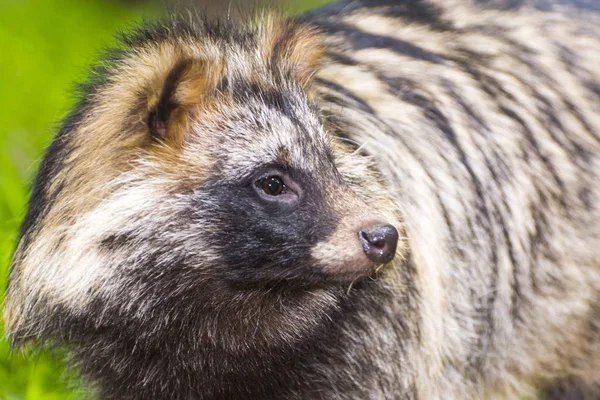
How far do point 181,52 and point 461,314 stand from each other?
1.68m

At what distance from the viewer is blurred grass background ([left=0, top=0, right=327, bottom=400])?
15.1 ft

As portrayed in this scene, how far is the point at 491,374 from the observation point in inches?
172

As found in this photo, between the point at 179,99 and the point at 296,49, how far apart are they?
25.6 inches

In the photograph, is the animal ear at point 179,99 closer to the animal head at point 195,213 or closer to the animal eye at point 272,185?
the animal head at point 195,213

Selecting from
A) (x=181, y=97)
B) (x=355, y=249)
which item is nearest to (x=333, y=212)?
(x=355, y=249)

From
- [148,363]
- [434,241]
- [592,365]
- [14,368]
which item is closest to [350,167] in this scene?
[434,241]

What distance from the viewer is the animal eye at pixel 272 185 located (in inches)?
141

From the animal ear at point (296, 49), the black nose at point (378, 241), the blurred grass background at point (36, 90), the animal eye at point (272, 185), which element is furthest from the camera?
the blurred grass background at point (36, 90)

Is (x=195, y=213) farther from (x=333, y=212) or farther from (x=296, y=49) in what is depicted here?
(x=296, y=49)

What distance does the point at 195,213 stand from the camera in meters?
3.58

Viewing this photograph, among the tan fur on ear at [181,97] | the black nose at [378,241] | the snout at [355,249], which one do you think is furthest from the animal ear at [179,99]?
the black nose at [378,241]

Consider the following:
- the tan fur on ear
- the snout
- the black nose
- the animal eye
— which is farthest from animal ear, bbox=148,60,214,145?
the black nose

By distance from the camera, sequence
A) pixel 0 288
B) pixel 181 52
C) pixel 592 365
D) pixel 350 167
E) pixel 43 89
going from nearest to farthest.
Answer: pixel 181 52
pixel 350 167
pixel 592 365
pixel 0 288
pixel 43 89

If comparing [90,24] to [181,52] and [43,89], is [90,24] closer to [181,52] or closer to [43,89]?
[43,89]
